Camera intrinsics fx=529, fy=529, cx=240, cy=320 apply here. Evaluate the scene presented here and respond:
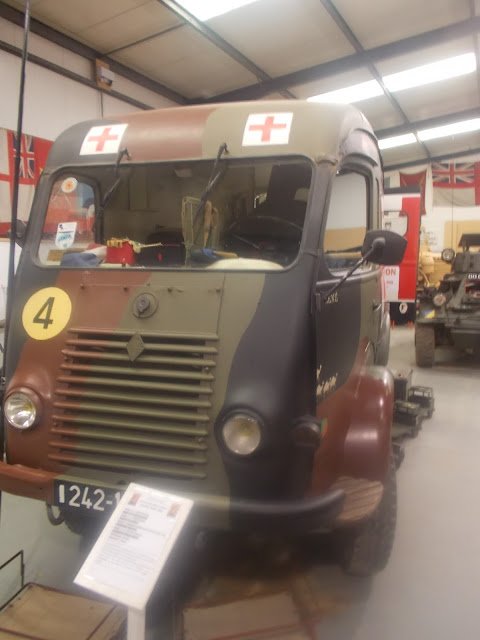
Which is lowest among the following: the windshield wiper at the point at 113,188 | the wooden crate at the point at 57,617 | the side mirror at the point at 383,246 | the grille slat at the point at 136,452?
the wooden crate at the point at 57,617

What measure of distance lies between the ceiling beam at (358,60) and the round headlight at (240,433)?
6.87 metres

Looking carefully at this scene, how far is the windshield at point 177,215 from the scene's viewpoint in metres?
2.56

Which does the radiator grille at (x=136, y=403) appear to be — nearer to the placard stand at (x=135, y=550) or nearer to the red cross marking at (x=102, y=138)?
the placard stand at (x=135, y=550)

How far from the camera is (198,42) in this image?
6.47 meters

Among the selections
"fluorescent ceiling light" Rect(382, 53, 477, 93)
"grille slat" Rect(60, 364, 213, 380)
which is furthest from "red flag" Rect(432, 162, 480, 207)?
"grille slat" Rect(60, 364, 213, 380)

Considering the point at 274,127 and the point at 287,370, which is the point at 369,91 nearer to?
the point at 274,127

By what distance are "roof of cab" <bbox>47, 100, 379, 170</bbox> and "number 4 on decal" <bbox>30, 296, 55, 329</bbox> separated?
75 cm

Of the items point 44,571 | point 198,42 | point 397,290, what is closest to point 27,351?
point 44,571

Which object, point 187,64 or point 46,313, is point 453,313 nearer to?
point 187,64

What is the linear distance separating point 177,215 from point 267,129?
815 mm

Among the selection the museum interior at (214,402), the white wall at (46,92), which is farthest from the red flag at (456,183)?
the museum interior at (214,402)

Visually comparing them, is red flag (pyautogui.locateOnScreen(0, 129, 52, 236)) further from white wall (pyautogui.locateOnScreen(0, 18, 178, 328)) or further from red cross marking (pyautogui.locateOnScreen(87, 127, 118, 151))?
red cross marking (pyautogui.locateOnScreen(87, 127, 118, 151))

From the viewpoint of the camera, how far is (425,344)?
6.86 meters

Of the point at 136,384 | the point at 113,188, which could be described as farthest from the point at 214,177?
the point at 136,384
